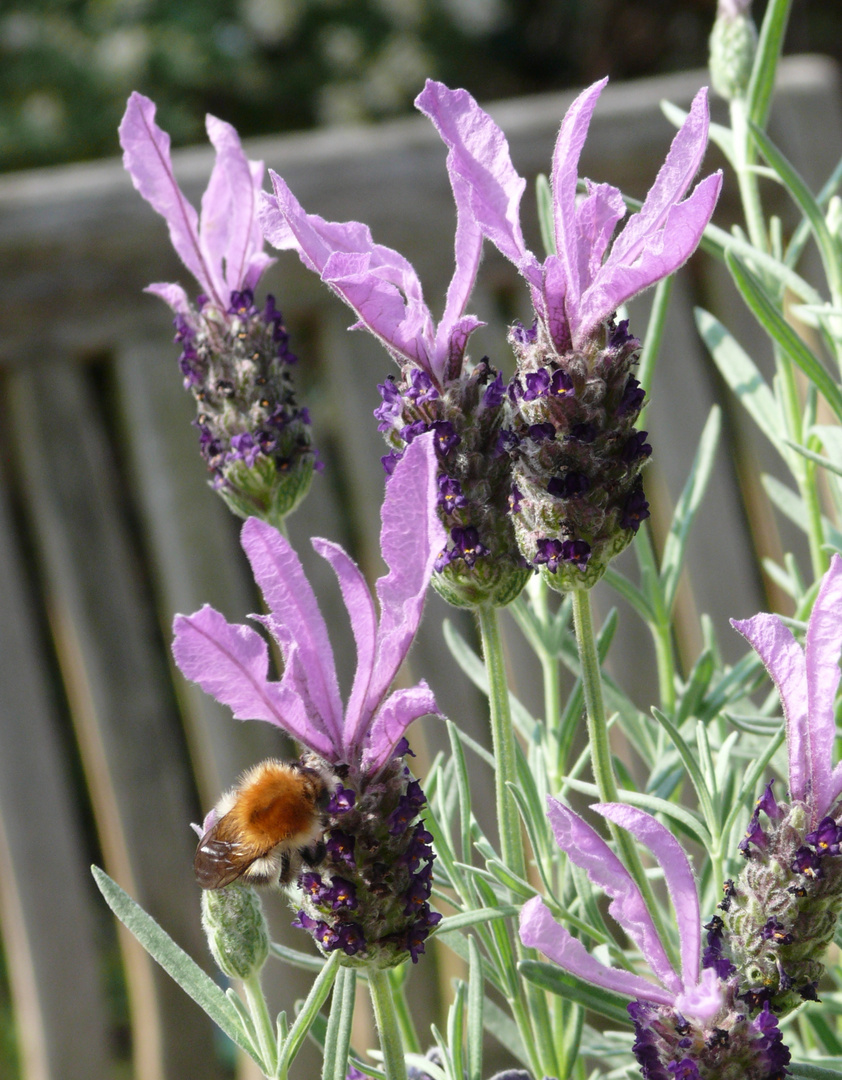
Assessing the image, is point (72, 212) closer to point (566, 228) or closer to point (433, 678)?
point (433, 678)

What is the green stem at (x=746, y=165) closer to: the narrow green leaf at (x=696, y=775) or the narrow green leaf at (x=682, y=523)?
the narrow green leaf at (x=682, y=523)

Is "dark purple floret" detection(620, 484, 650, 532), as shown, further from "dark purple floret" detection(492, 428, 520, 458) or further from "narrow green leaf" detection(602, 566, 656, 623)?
"narrow green leaf" detection(602, 566, 656, 623)

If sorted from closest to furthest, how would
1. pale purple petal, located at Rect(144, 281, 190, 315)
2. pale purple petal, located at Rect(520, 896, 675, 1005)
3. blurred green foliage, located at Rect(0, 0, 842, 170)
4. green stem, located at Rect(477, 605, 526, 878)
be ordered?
pale purple petal, located at Rect(520, 896, 675, 1005) → green stem, located at Rect(477, 605, 526, 878) → pale purple petal, located at Rect(144, 281, 190, 315) → blurred green foliage, located at Rect(0, 0, 842, 170)

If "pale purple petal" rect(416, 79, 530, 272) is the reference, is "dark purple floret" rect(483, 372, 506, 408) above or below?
below

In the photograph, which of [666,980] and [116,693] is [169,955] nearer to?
[666,980]

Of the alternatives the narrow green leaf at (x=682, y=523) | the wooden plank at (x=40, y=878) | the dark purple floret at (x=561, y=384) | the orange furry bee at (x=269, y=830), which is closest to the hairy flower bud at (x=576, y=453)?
the dark purple floret at (x=561, y=384)

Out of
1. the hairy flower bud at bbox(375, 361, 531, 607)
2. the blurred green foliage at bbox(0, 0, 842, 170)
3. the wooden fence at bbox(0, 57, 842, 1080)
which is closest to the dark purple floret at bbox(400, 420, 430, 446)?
the hairy flower bud at bbox(375, 361, 531, 607)
